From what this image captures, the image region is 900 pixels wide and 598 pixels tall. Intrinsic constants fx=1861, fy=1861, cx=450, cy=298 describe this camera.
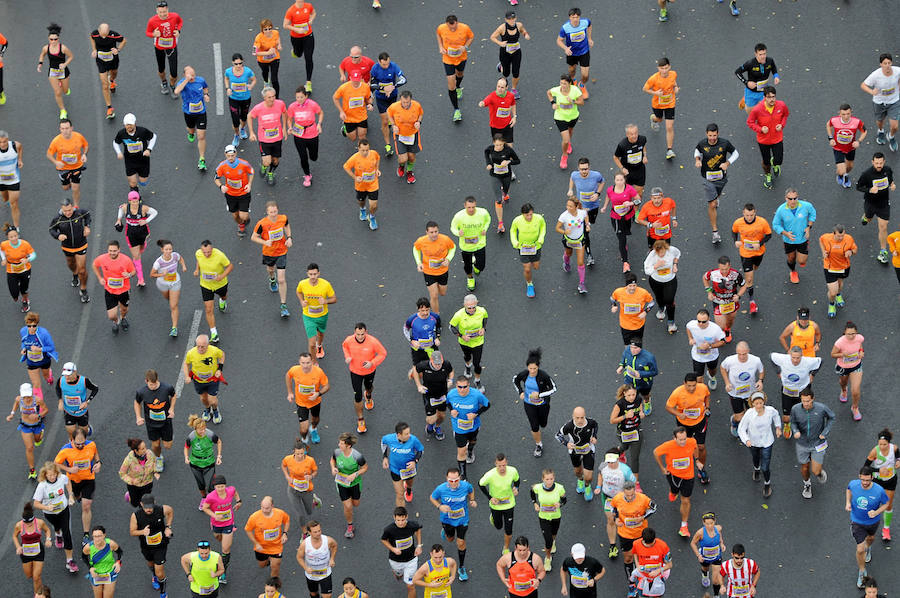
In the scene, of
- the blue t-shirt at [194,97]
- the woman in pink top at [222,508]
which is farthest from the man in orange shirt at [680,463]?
the blue t-shirt at [194,97]

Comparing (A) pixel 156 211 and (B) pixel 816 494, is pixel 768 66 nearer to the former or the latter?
(B) pixel 816 494

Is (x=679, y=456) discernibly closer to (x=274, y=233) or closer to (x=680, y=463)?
(x=680, y=463)

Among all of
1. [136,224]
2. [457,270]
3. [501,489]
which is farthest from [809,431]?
[136,224]

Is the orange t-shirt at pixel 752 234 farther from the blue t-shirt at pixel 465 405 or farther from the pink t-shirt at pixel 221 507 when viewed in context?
the pink t-shirt at pixel 221 507

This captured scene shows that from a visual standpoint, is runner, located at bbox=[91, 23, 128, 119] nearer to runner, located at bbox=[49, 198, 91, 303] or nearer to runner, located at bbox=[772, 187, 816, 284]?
runner, located at bbox=[49, 198, 91, 303]

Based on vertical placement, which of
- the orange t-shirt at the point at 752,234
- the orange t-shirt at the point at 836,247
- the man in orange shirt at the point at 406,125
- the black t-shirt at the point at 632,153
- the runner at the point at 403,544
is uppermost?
the man in orange shirt at the point at 406,125

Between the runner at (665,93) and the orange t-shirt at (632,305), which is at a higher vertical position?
the runner at (665,93)
